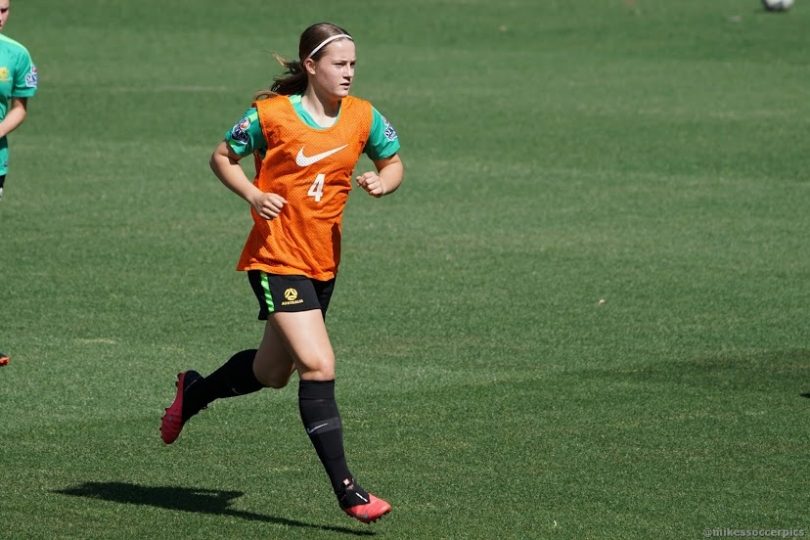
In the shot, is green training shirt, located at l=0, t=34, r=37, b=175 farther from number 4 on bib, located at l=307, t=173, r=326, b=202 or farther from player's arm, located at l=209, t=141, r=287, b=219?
number 4 on bib, located at l=307, t=173, r=326, b=202

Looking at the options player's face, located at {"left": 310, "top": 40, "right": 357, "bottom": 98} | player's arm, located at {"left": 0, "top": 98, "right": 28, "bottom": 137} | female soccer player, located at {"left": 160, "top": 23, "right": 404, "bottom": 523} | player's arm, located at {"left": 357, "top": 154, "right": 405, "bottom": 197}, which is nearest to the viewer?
female soccer player, located at {"left": 160, "top": 23, "right": 404, "bottom": 523}

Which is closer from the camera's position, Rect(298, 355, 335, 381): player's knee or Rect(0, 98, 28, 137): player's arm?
Rect(298, 355, 335, 381): player's knee

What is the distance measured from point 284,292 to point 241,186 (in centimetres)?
48

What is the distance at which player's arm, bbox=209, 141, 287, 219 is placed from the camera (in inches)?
285

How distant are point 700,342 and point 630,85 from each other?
43.2 ft

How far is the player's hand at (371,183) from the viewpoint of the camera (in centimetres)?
748

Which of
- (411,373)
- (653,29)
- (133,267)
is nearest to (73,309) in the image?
(133,267)

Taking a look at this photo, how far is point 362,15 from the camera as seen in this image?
31516 millimetres

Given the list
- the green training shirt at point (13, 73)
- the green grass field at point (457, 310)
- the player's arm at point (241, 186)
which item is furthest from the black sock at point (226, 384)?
the green training shirt at point (13, 73)

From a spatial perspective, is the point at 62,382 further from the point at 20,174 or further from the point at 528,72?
the point at 528,72

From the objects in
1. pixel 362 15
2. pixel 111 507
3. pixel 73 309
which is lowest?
pixel 362 15

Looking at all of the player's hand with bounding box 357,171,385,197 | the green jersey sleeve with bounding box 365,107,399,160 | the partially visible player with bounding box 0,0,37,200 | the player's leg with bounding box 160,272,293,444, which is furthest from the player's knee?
the partially visible player with bounding box 0,0,37,200

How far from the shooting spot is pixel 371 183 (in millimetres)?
7574

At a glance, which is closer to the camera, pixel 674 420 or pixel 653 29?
pixel 674 420
